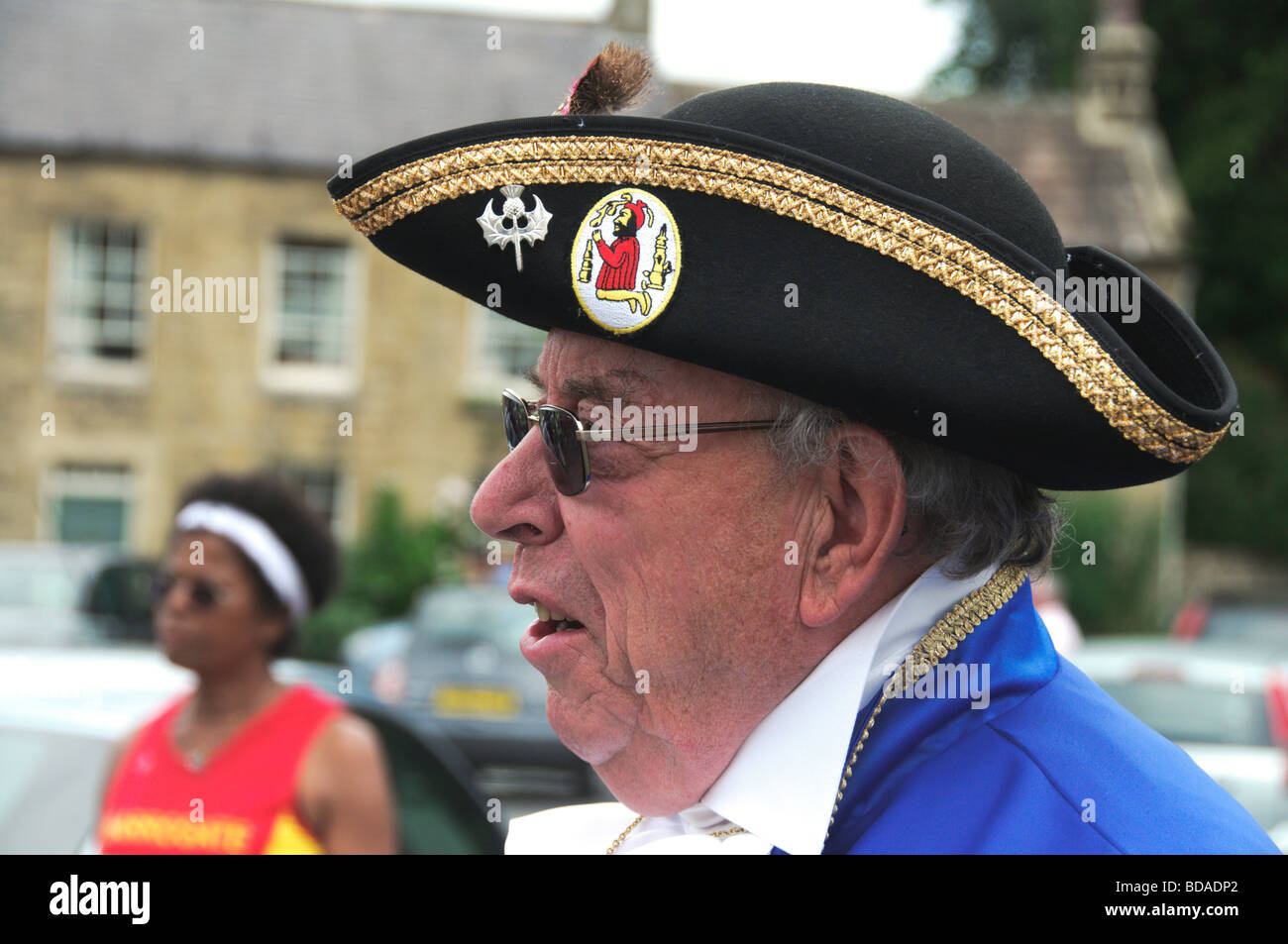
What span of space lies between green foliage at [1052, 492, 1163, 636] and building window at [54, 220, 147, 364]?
1432cm

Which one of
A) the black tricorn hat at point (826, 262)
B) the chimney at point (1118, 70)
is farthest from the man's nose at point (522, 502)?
the chimney at point (1118, 70)

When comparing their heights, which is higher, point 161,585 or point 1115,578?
point 161,585

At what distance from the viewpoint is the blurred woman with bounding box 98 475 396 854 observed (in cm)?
378

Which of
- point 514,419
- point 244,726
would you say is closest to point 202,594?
point 244,726

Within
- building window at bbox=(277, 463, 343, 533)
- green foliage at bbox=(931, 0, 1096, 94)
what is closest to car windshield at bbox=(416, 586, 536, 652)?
building window at bbox=(277, 463, 343, 533)

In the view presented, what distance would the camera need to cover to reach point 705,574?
1645mm

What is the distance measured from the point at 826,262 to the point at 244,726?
9.78ft

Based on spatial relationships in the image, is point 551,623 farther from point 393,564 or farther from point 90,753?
point 393,564

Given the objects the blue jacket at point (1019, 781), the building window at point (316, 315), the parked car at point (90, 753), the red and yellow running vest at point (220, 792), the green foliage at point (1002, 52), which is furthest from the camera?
the green foliage at point (1002, 52)

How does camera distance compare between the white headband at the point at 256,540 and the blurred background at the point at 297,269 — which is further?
the blurred background at the point at 297,269

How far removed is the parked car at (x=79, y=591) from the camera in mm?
11461

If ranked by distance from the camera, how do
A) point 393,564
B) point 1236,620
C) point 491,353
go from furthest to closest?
point 491,353 < point 393,564 < point 1236,620

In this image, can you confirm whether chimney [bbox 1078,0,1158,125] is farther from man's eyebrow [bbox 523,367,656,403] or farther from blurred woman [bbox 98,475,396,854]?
man's eyebrow [bbox 523,367,656,403]

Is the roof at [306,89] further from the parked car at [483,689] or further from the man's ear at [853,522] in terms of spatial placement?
the man's ear at [853,522]
